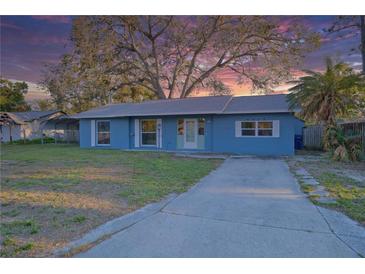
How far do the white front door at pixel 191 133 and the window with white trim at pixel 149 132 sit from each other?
7.11 ft

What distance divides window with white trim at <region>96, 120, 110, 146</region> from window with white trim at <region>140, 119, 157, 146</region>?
2824mm

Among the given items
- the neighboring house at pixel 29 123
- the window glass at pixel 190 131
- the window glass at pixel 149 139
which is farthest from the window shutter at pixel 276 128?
the neighboring house at pixel 29 123

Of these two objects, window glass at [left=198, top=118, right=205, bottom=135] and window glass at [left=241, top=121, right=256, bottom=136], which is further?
window glass at [left=198, top=118, right=205, bottom=135]

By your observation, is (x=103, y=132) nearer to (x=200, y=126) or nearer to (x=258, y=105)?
(x=200, y=126)

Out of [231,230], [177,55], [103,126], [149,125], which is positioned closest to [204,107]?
[149,125]

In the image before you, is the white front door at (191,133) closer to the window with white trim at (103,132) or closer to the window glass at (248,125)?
the window glass at (248,125)

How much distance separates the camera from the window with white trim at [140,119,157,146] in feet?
60.1

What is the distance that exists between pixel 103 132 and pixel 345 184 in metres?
16.2

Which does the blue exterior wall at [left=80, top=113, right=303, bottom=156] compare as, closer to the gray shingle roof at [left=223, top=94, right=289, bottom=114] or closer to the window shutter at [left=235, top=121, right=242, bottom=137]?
the window shutter at [left=235, top=121, right=242, bottom=137]

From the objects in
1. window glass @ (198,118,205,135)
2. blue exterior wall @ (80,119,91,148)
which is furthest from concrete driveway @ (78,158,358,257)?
blue exterior wall @ (80,119,91,148)

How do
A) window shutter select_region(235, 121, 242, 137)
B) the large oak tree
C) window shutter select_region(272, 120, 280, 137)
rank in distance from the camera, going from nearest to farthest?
1. window shutter select_region(272, 120, 280, 137)
2. window shutter select_region(235, 121, 242, 137)
3. the large oak tree

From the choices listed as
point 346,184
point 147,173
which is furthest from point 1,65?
point 346,184

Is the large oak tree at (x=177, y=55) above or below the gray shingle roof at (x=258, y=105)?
above

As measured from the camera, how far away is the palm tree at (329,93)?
1209 centimetres
